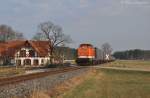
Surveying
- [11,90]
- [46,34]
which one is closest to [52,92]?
[11,90]

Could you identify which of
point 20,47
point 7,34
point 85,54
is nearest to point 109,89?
point 85,54

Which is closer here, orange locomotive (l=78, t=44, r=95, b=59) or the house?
orange locomotive (l=78, t=44, r=95, b=59)

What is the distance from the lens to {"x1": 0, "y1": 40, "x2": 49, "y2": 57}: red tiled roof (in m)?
107

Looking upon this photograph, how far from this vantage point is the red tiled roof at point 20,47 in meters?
107

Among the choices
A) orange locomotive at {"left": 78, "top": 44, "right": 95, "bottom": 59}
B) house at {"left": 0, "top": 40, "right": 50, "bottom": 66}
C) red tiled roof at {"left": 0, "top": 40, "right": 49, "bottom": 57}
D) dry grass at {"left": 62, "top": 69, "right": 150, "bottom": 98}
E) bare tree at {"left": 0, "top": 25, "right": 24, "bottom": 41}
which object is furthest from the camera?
bare tree at {"left": 0, "top": 25, "right": 24, "bottom": 41}

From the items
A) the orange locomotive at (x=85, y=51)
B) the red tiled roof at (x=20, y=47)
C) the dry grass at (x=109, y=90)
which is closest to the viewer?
the dry grass at (x=109, y=90)

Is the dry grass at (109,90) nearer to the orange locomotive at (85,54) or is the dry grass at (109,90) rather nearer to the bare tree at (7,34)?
the orange locomotive at (85,54)

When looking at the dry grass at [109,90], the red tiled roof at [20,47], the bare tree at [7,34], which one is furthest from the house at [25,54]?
the dry grass at [109,90]

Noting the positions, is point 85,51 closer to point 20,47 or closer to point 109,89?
point 20,47

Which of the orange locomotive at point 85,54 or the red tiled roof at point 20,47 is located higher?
the red tiled roof at point 20,47

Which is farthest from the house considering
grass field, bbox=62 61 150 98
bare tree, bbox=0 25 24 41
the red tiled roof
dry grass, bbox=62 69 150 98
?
dry grass, bbox=62 69 150 98

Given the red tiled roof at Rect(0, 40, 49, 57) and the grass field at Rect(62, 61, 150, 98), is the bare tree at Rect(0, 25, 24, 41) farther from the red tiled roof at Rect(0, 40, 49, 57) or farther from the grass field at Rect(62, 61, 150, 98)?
the grass field at Rect(62, 61, 150, 98)

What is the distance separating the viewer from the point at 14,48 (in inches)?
4264

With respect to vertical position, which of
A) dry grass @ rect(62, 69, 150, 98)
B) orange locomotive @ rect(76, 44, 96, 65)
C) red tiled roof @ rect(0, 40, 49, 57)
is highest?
red tiled roof @ rect(0, 40, 49, 57)
